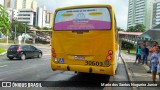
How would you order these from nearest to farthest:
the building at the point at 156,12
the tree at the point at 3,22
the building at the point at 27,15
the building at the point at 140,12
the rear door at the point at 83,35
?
the rear door at the point at 83,35, the tree at the point at 3,22, the building at the point at 156,12, the building at the point at 140,12, the building at the point at 27,15

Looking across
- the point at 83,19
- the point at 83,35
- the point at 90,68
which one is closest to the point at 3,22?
the point at 83,19

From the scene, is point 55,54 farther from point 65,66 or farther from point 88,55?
point 88,55

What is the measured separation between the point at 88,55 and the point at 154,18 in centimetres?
14092

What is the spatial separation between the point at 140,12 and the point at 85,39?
157 meters

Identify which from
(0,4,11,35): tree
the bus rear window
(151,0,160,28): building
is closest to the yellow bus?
the bus rear window

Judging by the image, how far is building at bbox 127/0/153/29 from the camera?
508 ft

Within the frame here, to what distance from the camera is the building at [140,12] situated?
6093 inches

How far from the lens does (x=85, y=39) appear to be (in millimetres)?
10930

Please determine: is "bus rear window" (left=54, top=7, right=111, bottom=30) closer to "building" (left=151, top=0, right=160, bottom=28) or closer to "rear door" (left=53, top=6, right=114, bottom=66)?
"rear door" (left=53, top=6, right=114, bottom=66)

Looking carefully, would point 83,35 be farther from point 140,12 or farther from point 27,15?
point 27,15

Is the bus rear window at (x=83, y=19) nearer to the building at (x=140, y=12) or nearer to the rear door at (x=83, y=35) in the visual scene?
the rear door at (x=83, y=35)

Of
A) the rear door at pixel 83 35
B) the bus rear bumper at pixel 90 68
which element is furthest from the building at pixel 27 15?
the bus rear bumper at pixel 90 68

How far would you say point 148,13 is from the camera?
15400 centimetres

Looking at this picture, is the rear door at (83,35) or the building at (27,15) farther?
the building at (27,15)
